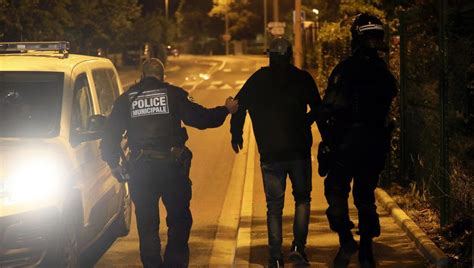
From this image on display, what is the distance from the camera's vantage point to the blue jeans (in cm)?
A: 653

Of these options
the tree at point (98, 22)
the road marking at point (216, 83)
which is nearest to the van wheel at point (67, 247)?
the road marking at point (216, 83)

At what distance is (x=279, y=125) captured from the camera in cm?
643

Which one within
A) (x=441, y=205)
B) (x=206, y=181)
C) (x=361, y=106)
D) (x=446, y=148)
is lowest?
(x=206, y=181)

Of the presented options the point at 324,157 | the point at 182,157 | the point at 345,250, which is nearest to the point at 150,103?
the point at 182,157

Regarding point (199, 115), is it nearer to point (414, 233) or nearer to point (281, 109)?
point (281, 109)

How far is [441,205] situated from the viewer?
753 centimetres

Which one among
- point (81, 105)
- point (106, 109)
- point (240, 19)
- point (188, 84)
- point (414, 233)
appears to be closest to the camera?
point (81, 105)

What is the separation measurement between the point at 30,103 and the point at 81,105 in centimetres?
45

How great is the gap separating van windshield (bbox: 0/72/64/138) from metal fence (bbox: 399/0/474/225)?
3.37m

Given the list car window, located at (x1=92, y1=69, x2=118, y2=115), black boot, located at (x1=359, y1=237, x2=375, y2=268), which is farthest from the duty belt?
car window, located at (x1=92, y1=69, x2=118, y2=115)

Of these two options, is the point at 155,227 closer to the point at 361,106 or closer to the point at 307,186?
the point at 307,186

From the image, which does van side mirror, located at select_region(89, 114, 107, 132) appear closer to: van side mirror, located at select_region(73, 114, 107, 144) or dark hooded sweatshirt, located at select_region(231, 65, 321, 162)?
van side mirror, located at select_region(73, 114, 107, 144)

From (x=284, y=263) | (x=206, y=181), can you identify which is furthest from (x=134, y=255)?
(x=206, y=181)

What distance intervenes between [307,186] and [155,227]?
1327 mm
